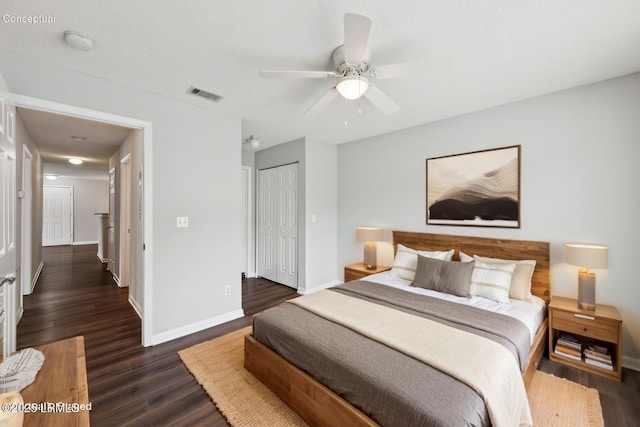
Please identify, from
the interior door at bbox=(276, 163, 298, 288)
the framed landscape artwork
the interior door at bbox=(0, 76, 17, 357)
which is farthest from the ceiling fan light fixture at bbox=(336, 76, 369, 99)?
the interior door at bbox=(276, 163, 298, 288)

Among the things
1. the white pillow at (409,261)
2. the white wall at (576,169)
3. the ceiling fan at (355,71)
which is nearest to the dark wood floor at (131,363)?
the white wall at (576,169)

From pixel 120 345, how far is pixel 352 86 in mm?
3265

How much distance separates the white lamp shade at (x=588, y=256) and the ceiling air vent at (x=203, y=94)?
12.0 ft

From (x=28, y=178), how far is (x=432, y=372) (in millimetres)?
5937

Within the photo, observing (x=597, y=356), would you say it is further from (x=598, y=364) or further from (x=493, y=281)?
(x=493, y=281)

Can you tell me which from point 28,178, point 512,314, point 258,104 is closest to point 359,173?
point 258,104

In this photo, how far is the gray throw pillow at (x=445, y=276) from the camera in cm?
259

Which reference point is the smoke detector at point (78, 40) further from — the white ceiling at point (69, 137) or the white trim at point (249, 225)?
the white trim at point (249, 225)

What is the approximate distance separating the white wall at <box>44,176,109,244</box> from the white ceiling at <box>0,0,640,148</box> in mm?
8857

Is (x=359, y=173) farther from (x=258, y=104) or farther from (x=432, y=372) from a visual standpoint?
(x=432, y=372)

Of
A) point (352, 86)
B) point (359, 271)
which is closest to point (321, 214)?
point (359, 271)

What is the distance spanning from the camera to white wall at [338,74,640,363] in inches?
90.5

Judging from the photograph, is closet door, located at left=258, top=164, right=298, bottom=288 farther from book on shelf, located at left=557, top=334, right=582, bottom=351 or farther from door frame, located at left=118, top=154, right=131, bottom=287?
book on shelf, located at left=557, top=334, right=582, bottom=351

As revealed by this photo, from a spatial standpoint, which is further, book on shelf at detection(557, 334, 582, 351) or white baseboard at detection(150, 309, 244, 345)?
white baseboard at detection(150, 309, 244, 345)
